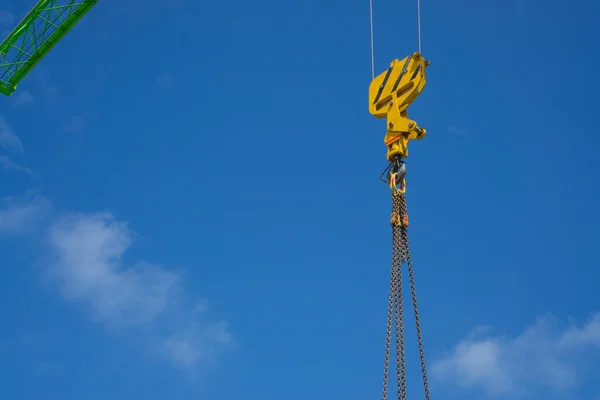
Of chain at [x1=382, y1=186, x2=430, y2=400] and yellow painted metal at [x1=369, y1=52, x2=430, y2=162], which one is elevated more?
yellow painted metal at [x1=369, y1=52, x2=430, y2=162]

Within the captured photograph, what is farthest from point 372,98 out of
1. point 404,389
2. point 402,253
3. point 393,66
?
Answer: point 404,389

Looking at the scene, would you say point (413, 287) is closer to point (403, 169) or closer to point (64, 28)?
point (403, 169)

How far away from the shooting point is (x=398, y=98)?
19.5 m

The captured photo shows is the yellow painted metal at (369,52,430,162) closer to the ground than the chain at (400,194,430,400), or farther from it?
farther from it

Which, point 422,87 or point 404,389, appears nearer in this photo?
point 404,389

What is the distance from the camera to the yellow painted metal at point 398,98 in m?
18.7

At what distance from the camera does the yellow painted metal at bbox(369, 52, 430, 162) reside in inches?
734

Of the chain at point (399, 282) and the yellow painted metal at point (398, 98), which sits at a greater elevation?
the yellow painted metal at point (398, 98)

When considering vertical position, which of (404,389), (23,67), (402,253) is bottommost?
(404,389)

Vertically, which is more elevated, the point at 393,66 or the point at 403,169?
the point at 393,66

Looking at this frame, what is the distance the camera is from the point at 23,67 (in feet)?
119

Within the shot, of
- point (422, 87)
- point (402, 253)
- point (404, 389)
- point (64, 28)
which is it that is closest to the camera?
point (404, 389)

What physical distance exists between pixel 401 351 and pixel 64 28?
2389 cm

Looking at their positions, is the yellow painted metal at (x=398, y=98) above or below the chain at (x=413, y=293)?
above
